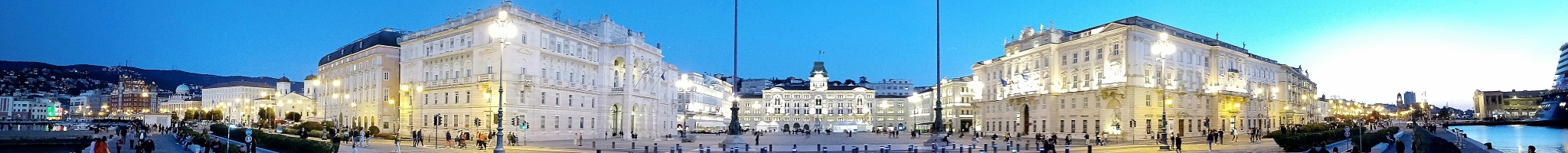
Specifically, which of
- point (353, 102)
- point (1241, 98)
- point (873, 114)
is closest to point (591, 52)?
point (353, 102)

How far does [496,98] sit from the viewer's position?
2411 inches

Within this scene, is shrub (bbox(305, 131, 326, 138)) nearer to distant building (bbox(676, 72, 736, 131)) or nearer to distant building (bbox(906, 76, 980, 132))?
distant building (bbox(676, 72, 736, 131))

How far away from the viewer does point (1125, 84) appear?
6594 centimetres

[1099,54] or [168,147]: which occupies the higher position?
[1099,54]

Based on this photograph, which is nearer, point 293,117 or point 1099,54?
point 1099,54

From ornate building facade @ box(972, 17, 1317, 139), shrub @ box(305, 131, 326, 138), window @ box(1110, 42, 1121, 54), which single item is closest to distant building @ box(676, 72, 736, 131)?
ornate building facade @ box(972, 17, 1317, 139)

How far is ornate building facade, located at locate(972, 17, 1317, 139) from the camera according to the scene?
66.8m

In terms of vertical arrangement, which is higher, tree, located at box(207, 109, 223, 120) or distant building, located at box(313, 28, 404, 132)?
distant building, located at box(313, 28, 404, 132)

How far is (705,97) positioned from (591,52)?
70.6m

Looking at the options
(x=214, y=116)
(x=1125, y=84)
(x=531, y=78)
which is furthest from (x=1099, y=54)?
(x=214, y=116)

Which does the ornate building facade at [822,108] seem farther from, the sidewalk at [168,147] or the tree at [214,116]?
the sidewalk at [168,147]

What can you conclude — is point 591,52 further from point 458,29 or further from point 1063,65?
point 1063,65

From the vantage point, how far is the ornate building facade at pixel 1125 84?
66812mm

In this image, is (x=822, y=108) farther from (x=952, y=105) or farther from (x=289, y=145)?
(x=289, y=145)
